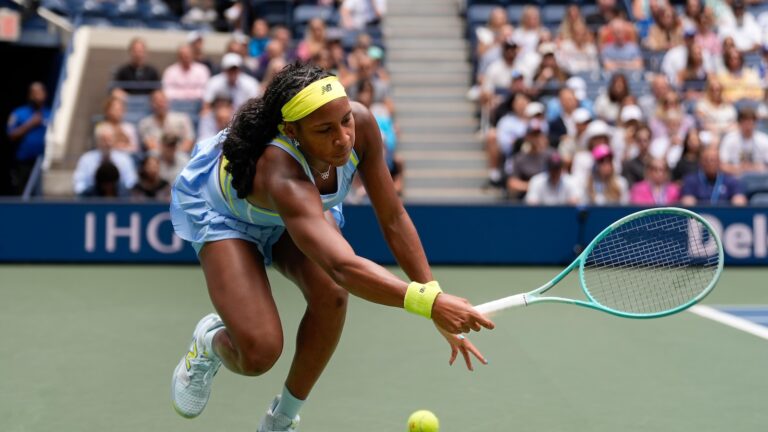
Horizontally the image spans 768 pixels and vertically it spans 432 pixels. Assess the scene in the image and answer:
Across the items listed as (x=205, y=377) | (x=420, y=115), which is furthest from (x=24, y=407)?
(x=420, y=115)

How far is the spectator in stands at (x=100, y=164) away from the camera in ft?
36.8

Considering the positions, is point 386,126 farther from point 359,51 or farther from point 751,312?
point 751,312

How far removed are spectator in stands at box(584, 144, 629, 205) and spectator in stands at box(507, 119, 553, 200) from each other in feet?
1.75

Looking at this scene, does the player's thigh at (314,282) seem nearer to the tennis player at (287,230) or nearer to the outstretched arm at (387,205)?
the tennis player at (287,230)

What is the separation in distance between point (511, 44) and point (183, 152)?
4.19 m

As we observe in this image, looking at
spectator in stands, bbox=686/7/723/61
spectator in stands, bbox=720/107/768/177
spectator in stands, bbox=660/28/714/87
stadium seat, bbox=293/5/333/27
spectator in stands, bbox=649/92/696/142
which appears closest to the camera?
spectator in stands, bbox=720/107/768/177

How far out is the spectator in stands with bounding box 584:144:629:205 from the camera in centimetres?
1112

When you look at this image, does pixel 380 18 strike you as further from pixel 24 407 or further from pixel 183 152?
pixel 24 407

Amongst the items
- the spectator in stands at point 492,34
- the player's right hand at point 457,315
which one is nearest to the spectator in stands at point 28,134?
the spectator in stands at point 492,34

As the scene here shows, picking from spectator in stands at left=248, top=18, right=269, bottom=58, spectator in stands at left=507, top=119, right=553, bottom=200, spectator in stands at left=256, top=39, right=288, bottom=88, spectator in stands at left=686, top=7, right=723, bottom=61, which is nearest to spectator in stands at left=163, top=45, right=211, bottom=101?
spectator in stands at left=256, top=39, right=288, bottom=88

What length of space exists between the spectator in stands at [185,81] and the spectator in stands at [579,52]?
448cm

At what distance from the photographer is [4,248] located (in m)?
10.8

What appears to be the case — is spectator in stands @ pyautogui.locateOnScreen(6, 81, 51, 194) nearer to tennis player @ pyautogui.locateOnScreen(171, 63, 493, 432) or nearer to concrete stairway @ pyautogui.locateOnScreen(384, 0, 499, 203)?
concrete stairway @ pyautogui.locateOnScreen(384, 0, 499, 203)

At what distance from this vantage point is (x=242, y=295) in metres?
4.18
